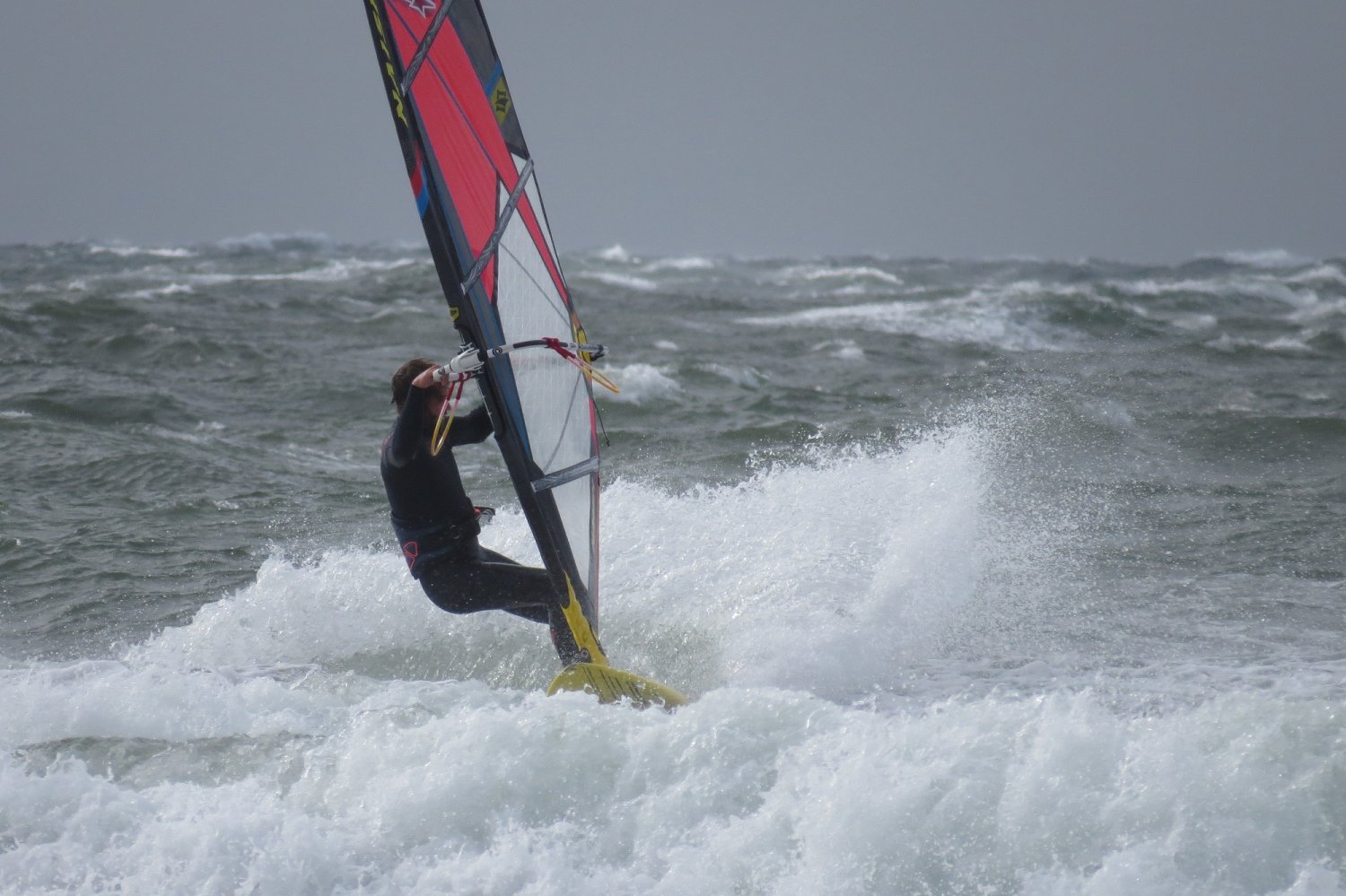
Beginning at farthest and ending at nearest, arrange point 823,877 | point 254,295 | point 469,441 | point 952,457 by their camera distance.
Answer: point 254,295 → point 952,457 → point 469,441 → point 823,877

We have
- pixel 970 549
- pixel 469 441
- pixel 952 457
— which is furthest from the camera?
pixel 952 457

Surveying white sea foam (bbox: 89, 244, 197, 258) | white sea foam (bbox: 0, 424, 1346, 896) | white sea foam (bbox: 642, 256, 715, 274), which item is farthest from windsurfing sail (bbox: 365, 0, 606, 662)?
white sea foam (bbox: 89, 244, 197, 258)

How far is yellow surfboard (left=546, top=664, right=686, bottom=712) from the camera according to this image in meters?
3.83

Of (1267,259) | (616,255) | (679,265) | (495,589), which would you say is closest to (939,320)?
(495,589)

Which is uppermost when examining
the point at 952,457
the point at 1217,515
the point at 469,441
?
the point at 469,441

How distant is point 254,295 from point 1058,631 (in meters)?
14.1

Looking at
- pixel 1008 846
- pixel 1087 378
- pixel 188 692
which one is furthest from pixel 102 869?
pixel 1087 378

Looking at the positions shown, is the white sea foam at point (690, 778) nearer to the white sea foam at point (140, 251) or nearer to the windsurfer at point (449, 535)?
the windsurfer at point (449, 535)

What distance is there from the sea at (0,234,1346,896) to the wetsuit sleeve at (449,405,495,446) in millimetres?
810

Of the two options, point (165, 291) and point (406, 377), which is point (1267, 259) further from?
point (406, 377)

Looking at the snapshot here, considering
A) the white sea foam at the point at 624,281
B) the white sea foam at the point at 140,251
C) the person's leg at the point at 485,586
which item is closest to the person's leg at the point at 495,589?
the person's leg at the point at 485,586

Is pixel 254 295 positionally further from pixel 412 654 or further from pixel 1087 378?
pixel 412 654

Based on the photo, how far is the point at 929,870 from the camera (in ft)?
10.3

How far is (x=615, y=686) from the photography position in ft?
12.6
